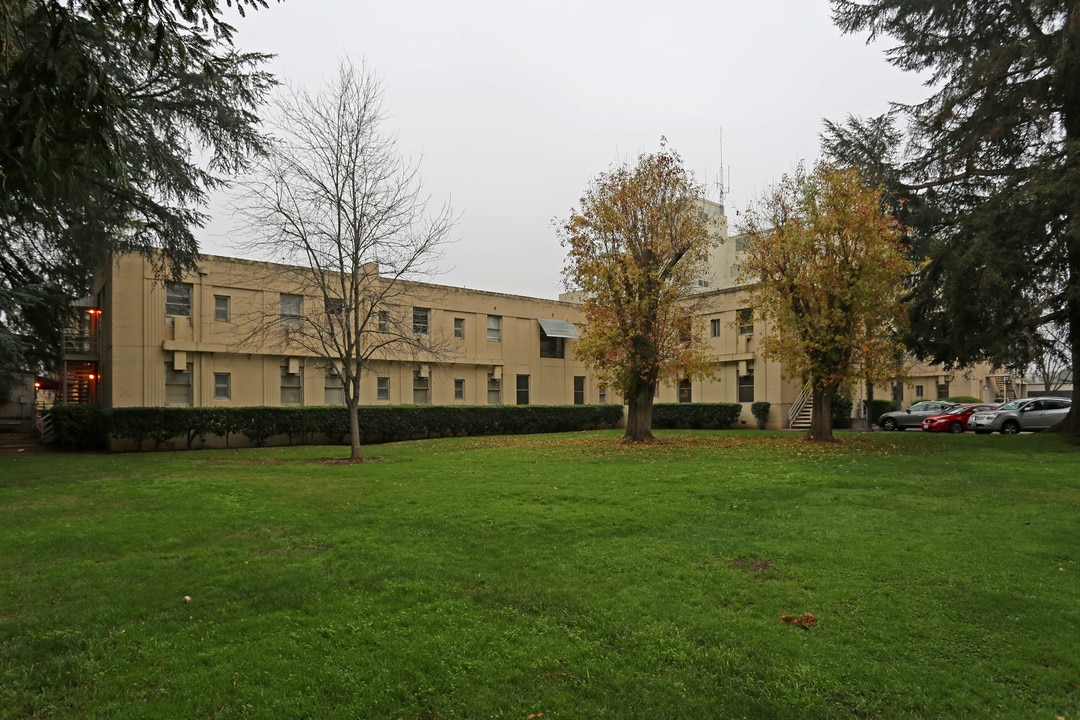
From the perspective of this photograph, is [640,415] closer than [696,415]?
Yes

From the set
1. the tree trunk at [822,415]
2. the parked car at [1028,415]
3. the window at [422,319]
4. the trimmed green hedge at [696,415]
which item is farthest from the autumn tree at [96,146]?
the parked car at [1028,415]

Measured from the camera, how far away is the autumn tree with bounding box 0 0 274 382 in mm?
4371

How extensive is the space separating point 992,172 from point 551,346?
21255 mm

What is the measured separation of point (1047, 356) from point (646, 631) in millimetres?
24045

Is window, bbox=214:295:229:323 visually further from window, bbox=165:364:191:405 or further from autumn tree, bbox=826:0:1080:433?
autumn tree, bbox=826:0:1080:433

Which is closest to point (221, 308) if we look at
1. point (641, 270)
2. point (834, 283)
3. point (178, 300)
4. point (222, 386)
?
point (178, 300)

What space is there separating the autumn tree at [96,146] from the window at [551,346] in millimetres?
19917

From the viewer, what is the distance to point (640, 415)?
21.5 meters

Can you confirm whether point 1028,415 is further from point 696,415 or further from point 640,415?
point 640,415

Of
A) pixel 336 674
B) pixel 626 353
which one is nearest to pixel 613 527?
pixel 336 674

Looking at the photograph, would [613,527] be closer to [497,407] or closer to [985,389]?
[497,407]

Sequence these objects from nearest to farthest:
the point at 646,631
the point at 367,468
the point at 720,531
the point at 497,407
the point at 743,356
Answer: the point at 646,631 < the point at 720,531 < the point at 367,468 < the point at 497,407 < the point at 743,356

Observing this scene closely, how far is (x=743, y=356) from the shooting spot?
34.1 meters

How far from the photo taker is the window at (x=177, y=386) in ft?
79.7
